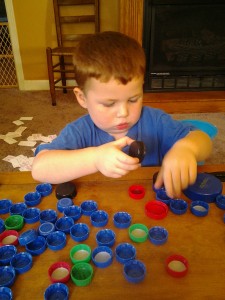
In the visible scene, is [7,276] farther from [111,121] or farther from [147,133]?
[147,133]

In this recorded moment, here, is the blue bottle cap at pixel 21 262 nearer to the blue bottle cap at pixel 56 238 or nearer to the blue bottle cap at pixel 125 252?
the blue bottle cap at pixel 56 238

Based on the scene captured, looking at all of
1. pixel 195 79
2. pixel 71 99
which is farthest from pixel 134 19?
pixel 71 99

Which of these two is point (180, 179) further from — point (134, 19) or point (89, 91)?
point (134, 19)

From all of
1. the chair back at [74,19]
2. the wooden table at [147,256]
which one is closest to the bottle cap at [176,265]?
the wooden table at [147,256]

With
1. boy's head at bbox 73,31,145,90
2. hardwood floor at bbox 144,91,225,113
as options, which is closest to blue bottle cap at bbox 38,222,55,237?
boy's head at bbox 73,31,145,90

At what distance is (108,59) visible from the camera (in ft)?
2.17

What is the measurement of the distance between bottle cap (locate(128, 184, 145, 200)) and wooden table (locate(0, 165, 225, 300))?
1 cm

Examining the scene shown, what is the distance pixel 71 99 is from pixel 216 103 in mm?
1352

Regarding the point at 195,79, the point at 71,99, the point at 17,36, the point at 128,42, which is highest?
the point at 128,42

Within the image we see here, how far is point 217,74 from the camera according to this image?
253 centimetres

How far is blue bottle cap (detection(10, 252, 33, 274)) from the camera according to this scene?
470mm

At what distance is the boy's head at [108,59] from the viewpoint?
0.65 m

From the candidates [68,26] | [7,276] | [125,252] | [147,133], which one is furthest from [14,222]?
[68,26]

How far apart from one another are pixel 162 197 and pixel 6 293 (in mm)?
359
